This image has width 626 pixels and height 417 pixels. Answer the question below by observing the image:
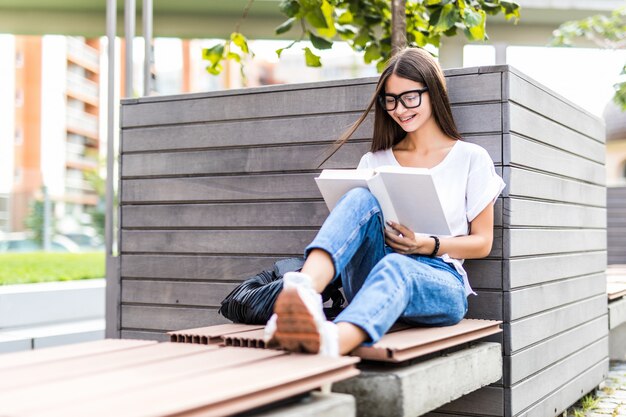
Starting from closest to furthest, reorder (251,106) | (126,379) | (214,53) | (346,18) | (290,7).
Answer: (126,379) < (251,106) < (290,7) < (214,53) < (346,18)

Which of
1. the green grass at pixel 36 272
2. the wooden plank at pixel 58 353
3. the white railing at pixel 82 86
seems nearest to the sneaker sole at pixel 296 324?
the wooden plank at pixel 58 353

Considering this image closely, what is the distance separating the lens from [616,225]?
8516mm

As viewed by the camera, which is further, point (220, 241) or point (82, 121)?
point (82, 121)

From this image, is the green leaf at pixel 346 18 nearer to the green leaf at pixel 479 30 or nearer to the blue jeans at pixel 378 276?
the green leaf at pixel 479 30

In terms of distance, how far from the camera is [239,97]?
3467 millimetres

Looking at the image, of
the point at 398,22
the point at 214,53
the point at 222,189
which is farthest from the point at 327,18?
the point at 222,189

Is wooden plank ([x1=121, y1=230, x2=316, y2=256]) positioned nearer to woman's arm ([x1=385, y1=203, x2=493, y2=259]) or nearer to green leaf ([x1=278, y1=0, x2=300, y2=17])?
woman's arm ([x1=385, y1=203, x2=493, y2=259])

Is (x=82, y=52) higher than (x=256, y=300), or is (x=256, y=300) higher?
(x=82, y=52)

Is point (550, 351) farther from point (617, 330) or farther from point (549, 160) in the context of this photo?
point (617, 330)

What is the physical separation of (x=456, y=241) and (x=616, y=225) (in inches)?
257

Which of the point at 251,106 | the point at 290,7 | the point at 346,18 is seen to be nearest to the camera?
the point at 251,106

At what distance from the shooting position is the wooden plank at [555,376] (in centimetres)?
286

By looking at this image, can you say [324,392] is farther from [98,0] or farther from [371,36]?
[98,0]

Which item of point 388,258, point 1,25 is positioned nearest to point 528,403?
point 388,258
